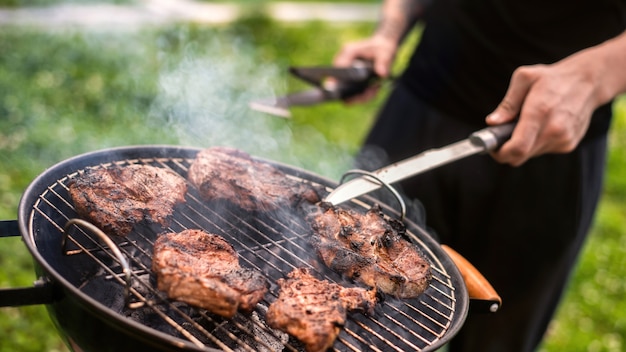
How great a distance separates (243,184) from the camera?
284 centimetres

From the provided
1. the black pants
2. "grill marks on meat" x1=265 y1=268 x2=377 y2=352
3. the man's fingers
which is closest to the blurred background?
the black pants

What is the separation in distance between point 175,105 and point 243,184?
181 inches

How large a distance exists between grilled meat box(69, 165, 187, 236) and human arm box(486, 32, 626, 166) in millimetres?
1653

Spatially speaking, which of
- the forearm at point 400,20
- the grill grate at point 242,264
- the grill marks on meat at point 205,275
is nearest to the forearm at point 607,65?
the grill grate at point 242,264

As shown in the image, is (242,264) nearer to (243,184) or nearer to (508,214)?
(243,184)

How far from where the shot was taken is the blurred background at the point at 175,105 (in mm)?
5637

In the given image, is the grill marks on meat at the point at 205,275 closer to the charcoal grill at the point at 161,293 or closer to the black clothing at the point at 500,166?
the charcoal grill at the point at 161,293

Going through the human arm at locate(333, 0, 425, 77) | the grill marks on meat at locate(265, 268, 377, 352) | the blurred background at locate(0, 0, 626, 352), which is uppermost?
the human arm at locate(333, 0, 425, 77)

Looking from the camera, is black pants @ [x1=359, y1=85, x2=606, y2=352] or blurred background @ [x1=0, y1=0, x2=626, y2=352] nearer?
black pants @ [x1=359, y1=85, x2=606, y2=352]

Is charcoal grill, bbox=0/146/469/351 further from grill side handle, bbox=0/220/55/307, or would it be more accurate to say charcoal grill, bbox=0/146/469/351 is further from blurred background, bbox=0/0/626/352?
blurred background, bbox=0/0/626/352

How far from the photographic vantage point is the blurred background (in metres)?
5.64

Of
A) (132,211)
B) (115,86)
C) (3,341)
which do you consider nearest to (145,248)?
(132,211)

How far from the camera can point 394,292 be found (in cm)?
247

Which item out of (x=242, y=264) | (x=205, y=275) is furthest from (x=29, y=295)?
(x=242, y=264)
